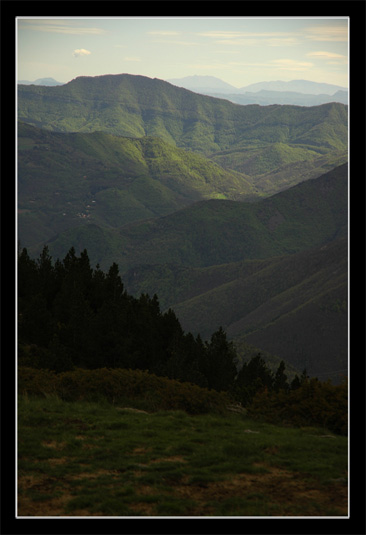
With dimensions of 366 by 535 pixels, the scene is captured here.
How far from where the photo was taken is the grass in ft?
37.5

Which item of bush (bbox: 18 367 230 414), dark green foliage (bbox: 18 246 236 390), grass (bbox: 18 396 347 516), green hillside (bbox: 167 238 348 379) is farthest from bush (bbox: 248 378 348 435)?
green hillside (bbox: 167 238 348 379)

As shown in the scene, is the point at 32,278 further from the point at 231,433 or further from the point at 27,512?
Answer: the point at 27,512

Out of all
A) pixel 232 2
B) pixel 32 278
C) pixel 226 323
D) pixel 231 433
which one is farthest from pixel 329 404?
pixel 226 323

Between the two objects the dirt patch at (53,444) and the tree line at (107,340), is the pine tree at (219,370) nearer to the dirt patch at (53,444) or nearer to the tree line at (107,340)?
the tree line at (107,340)

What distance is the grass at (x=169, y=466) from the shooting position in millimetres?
11422

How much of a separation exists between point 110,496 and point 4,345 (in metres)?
3.96

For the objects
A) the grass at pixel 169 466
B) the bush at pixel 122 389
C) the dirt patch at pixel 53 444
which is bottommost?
the grass at pixel 169 466

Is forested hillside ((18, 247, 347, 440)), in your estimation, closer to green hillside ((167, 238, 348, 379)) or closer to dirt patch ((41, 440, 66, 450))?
dirt patch ((41, 440, 66, 450))

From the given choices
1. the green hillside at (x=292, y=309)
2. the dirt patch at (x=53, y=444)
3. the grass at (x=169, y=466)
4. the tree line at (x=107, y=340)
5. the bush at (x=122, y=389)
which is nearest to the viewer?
the grass at (x=169, y=466)

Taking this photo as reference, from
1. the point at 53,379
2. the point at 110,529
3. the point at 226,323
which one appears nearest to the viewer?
the point at 110,529

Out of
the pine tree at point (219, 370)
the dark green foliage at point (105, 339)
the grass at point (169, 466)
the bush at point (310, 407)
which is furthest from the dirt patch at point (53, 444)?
the pine tree at point (219, 370)

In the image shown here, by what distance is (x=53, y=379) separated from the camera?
20.8 metres

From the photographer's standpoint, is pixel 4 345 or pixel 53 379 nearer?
pixel 4 345

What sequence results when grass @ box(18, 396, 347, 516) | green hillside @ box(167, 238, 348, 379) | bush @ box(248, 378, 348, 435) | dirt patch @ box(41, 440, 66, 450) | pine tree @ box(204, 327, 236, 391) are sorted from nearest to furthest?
1. grass @ box(18, 396, 347, 516)
2. dirt patch @ box(41, 440, 66, 450)
3. bush @ box(248, 378, 348, 435)
4. pine tree @ box(204, 327, 236, 391)
5. green hillside @ box(167, 238, 348, 379)
